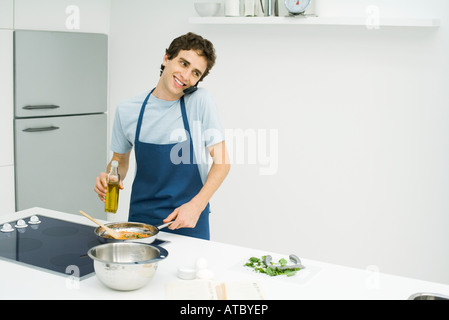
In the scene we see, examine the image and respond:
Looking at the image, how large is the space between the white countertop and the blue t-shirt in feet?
1.91

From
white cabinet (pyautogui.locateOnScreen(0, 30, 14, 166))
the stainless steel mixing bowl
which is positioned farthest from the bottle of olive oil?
white cabinet (pyautogui.locateOnScreen(0, 30, 14, 166))

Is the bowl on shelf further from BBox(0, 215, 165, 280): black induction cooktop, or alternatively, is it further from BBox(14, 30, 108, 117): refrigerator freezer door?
BBox(0, 215, 165, 280): black induction cooktop

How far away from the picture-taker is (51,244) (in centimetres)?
199

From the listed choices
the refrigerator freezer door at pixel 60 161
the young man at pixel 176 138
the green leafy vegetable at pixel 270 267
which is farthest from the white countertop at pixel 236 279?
the refrigerator freezer door at pixel 60 161

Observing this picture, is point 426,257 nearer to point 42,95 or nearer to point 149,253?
point 149,253

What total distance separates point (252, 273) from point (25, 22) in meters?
2.41

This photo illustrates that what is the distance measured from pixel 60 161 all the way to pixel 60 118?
0.28m

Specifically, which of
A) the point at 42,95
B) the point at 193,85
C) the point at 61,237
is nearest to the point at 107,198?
the point at 61,237

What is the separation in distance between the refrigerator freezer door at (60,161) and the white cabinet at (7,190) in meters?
0.03

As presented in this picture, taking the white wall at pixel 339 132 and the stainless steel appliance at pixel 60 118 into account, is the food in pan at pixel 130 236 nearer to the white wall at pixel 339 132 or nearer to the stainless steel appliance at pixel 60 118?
the stainless steel appliance at pixel 60 118

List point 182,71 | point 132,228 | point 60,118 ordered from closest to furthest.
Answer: point 132,228 → point 182,71 → point 60,118

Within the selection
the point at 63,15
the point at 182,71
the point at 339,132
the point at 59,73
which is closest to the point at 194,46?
the point at 182,71

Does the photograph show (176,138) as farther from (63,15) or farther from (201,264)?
(63,15)

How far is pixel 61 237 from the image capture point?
208cm
